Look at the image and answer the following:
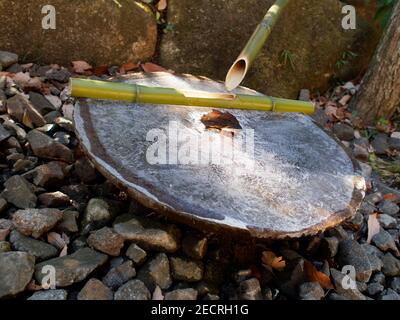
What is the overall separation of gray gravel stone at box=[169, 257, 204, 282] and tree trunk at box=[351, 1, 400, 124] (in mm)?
2717

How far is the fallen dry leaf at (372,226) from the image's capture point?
9.87ft

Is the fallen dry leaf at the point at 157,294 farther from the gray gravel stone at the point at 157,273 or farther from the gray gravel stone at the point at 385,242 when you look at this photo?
the gray gravel stone at the point at 385,242

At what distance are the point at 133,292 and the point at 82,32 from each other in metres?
2.38

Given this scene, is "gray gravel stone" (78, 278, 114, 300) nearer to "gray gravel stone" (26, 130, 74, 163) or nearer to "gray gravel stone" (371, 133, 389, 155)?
"gray gravel stone" (26, 130, 74, 163)

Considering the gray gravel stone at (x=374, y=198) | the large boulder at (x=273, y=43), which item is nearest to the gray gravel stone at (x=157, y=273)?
the gray gravel stone at (x=374, y=198)

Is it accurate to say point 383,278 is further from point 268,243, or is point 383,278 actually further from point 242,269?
point 242,269

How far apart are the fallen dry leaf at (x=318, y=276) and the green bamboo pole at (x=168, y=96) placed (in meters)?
1.02

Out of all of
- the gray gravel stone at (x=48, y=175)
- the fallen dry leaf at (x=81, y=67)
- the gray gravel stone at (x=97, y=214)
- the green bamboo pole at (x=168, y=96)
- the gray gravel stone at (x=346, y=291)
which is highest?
the green bamboo pole at (x=168, y=96)

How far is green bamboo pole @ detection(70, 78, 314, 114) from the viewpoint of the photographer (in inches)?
96.4

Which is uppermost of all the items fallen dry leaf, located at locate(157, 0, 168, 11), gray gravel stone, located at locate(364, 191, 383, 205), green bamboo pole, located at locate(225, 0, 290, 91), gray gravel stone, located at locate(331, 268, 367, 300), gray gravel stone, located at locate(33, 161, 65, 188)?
fallen dry leaf, located at locate(157, 0, 168, 11)

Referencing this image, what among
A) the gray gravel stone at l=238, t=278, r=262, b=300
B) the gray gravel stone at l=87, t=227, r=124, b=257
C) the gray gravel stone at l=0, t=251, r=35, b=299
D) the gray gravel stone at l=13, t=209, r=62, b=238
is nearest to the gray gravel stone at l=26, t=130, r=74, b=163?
the gray gravel stone at l=13, t=209, r=62, b=238

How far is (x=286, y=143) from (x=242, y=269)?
30.7 inches

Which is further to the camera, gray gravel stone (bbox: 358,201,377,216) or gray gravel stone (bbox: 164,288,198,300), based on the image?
gray gravel stone (bbox: 358,201,377,216)
